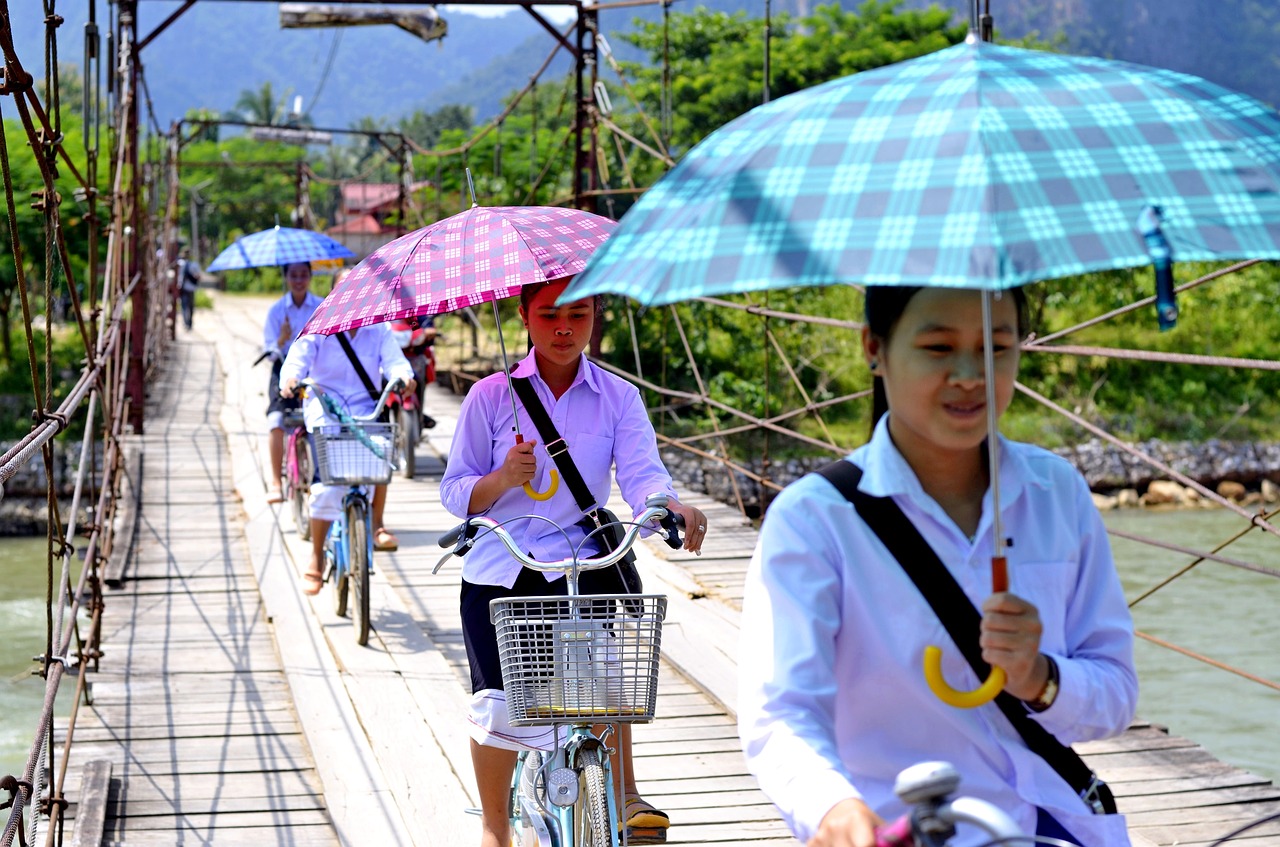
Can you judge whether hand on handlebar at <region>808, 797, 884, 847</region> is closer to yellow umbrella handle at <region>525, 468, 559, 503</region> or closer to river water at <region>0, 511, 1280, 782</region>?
yellow umbrella handle at <region>525, 468, 559, 503</region>

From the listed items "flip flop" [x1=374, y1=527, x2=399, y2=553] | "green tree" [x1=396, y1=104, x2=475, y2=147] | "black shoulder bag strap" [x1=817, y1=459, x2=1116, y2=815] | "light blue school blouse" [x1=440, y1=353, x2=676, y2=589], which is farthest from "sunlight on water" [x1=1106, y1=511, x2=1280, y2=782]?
"green tree" [x1=396, y1=104, x2=475, y2=147]

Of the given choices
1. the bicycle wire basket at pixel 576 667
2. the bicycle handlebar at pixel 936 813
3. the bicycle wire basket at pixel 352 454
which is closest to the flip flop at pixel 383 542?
the bicycle wire basket at pixel 352 454

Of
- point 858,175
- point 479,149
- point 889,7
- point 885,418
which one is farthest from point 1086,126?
point 889,7

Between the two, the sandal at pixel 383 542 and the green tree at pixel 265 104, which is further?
the green tree at pixel 265 104

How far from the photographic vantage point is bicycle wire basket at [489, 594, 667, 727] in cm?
223

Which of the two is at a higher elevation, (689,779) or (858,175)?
(858,175)

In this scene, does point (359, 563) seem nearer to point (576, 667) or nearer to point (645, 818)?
point (645, 818)

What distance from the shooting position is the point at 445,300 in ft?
9.11

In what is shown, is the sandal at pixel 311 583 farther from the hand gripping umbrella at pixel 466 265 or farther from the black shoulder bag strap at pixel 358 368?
the hand gripping umbrella at pixel 466 265

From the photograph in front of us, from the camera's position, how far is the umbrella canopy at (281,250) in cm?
633

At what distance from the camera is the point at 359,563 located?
5.11m

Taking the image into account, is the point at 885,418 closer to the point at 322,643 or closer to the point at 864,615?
the point at 864,615

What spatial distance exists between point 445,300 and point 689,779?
165 cm

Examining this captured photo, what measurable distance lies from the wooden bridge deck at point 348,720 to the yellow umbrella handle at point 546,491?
1096 mm
